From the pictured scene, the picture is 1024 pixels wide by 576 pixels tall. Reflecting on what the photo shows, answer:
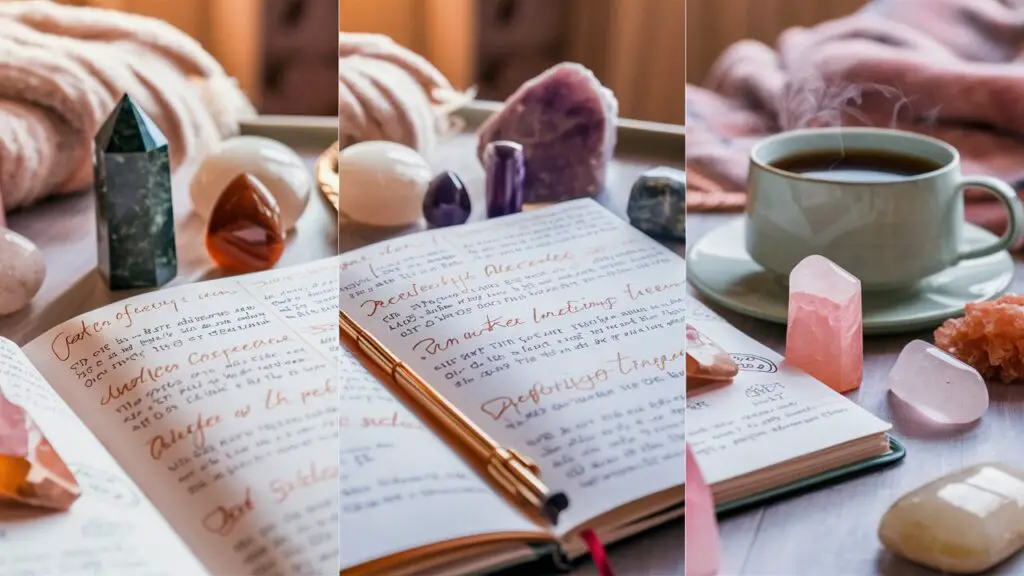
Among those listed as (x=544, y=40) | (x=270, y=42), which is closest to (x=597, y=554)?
(x=544, y=40)

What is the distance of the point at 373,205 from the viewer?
0.53 m

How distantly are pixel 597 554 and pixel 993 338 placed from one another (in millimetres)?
188

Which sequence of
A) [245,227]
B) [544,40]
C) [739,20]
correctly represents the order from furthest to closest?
[739,20]
[544,40]
[245,227]

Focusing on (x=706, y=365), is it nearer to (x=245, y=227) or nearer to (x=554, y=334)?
(x=554, y=334)

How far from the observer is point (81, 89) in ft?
1.94

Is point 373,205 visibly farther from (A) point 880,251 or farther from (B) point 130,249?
(A) point 880,251

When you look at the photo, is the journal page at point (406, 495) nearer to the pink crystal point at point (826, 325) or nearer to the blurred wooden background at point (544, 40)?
the pink crystal point at point (826, 325)

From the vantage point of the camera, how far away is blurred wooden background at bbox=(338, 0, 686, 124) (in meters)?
0.59

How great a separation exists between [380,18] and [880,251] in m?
0.36

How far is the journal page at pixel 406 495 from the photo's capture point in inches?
11.4

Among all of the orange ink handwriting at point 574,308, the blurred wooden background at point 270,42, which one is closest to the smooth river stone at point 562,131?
the orange ink handwriting at point 574,308

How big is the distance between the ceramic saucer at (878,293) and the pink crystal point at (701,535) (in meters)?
0.14

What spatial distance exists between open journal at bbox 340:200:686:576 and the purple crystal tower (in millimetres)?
35

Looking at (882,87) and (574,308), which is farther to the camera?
(882,87)
